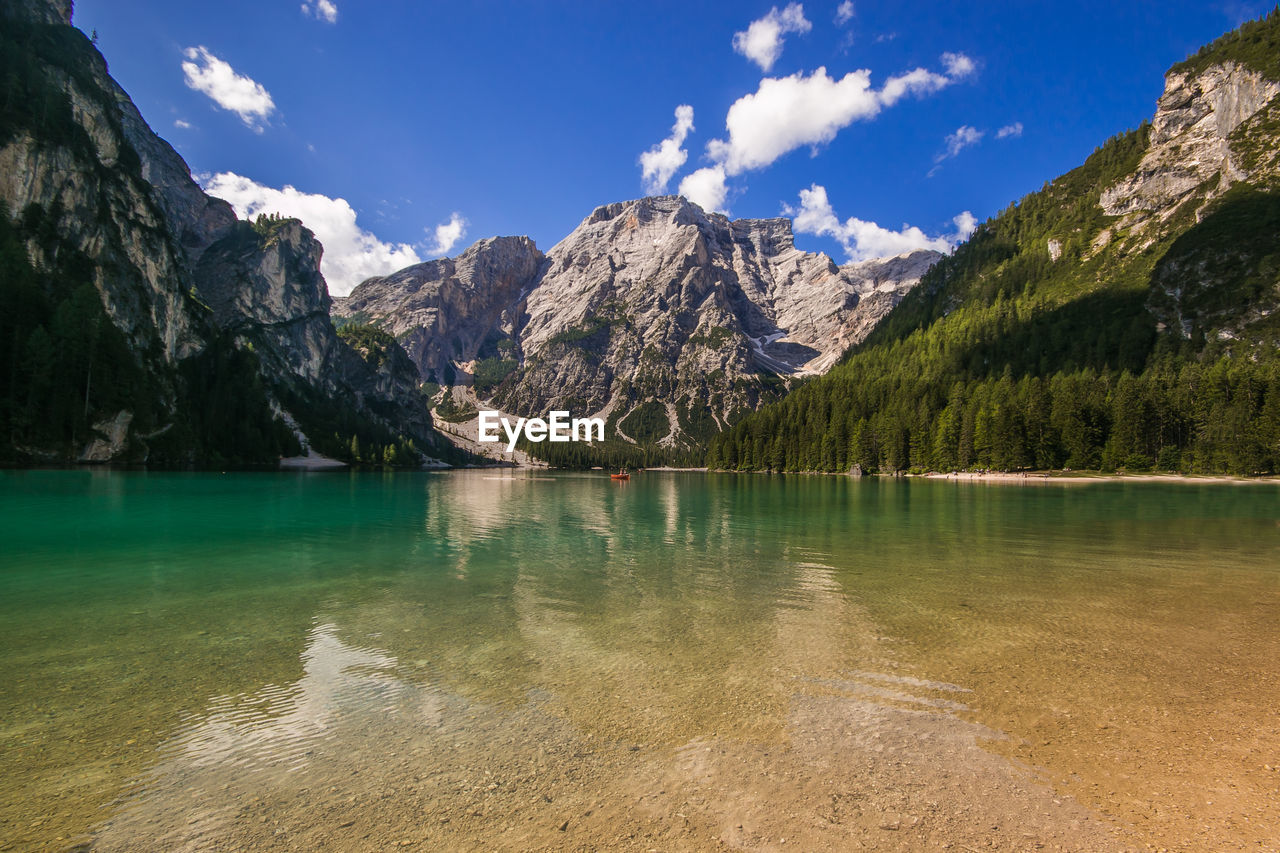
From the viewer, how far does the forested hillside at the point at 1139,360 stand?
3996 inches

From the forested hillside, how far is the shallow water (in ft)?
357

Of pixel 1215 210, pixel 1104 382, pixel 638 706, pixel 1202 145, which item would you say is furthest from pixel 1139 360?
pixel 638 706

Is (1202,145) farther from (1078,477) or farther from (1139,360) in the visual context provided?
(1078,477)

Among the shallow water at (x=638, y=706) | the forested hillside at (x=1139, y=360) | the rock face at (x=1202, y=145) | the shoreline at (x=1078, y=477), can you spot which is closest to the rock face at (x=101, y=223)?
the shallow water at (x=638, y=706)

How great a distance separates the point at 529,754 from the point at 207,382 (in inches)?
8094

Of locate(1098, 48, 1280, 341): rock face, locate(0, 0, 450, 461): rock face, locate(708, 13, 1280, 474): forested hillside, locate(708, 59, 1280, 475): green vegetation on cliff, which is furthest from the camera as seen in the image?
locate(1098, 48, 1280, 341): rock face

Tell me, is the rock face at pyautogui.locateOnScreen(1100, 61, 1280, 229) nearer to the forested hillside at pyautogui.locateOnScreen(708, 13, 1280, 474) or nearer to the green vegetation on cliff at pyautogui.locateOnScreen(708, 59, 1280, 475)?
the forested hillside at pyautogui.locateOnScreen(708, 13, 1280, 474)

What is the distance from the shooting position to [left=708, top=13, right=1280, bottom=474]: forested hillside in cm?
10150

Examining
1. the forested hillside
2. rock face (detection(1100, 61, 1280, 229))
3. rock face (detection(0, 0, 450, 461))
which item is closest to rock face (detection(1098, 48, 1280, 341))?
rock face (detection(1100, 61, 1280, 229))

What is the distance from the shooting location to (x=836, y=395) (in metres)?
163

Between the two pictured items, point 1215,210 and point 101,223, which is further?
point 1215,210

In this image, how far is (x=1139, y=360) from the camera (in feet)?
486

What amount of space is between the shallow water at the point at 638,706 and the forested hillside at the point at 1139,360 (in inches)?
4287

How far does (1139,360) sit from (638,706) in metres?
197
